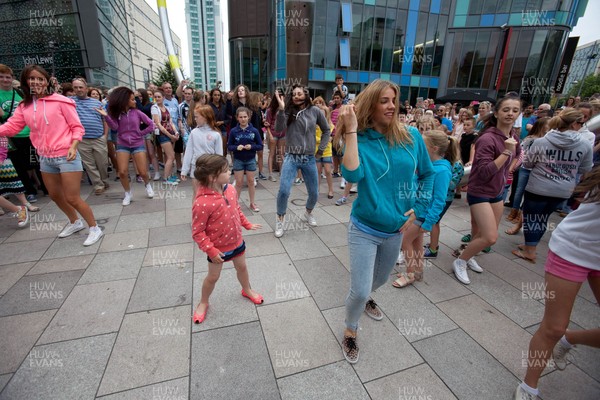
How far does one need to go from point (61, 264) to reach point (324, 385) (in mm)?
3635

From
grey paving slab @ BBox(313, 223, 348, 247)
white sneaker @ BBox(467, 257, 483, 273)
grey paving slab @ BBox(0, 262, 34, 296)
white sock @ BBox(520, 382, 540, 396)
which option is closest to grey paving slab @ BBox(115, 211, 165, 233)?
grey paving slab @ BBox(0, 262, 34, 296)

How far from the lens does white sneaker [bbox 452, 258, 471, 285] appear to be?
330cm

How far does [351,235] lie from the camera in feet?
6.66

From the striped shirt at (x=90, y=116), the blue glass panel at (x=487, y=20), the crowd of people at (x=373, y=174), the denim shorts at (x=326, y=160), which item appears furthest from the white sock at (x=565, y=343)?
the blue glass panel at (x=487, y=20)

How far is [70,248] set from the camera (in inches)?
153

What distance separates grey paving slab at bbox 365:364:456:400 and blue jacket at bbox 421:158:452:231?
130cm

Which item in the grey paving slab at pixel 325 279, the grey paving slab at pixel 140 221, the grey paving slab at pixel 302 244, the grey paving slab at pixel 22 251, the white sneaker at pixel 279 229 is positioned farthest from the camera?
the grey paving slab at pixel 140 221

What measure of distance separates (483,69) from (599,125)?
25958mm

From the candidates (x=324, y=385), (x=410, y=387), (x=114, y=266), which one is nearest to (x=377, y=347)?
(x=410, y=387)

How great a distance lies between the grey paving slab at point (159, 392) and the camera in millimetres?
1882

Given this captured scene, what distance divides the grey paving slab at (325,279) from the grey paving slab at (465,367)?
895mm

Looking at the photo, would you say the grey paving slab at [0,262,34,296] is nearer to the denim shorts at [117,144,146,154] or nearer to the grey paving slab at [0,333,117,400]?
the grey paving slab at [0,333,117,400]

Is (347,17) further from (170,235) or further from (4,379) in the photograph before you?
(4,379)

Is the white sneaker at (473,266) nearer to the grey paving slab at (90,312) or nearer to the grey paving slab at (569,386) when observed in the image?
the grey paving slab at (569,386)
